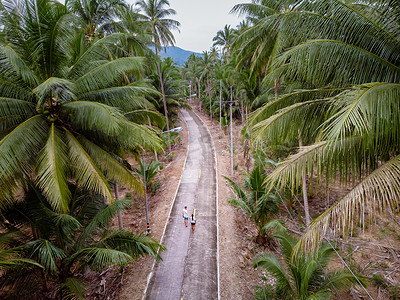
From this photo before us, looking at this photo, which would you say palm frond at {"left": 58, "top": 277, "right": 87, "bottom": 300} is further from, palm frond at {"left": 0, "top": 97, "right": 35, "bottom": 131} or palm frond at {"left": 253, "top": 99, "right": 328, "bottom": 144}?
palm frond at {"left": 253, "top": 99, "right": 328, "bottom": 144}

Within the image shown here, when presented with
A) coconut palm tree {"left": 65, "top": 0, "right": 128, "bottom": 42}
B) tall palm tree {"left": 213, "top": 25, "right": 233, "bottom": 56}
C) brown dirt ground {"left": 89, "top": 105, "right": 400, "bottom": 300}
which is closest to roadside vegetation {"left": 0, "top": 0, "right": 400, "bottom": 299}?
brown dirt ground {"left": 89, "top": 105, "right": 400, "bottom": 300}

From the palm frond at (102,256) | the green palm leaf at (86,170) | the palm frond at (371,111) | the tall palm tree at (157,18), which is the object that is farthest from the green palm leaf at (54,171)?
the tall palm tree at (157,18)

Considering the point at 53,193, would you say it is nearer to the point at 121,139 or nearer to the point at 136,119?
the point at 121,139

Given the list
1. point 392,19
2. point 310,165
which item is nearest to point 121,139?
point 310,165

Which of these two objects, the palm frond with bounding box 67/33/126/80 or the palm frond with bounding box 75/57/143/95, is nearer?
the palm frond with bounding box 75/57/143/95

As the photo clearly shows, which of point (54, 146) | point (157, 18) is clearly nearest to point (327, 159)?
point (54, 146)

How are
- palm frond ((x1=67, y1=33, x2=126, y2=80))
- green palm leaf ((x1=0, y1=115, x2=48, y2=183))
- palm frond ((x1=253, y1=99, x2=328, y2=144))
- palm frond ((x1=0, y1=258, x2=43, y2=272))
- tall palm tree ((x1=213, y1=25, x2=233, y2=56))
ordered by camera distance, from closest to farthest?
palm frond ((x1=253, y1=99, x2=328, y2=144)), palm frond ((x1=0, y1=258, x2=43, y2=272)), green palm leaf ((x1=0, y1=115, x2=48, y2=183)), palm frond ((x1=67, y1=33, x2=126, y2=80)), tall palm tree ((x1=213, y1=25, x2=233, y2=56))
